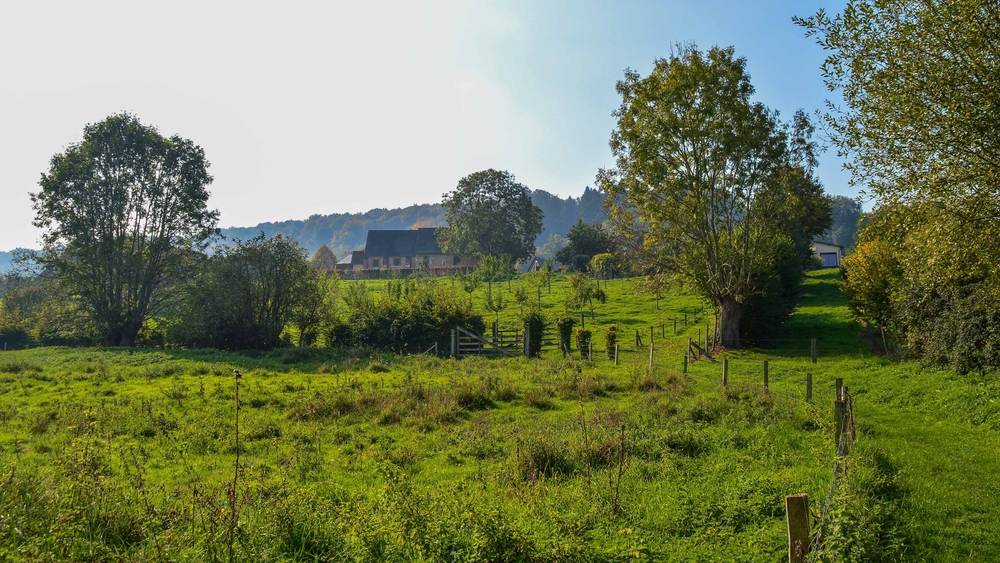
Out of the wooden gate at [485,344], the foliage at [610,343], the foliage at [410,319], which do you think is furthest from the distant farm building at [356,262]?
the foliage at [610,343]

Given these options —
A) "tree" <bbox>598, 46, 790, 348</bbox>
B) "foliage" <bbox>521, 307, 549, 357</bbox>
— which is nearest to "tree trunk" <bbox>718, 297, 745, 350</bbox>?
"tree" <bbox>598, 46, 790, 348</bbox>

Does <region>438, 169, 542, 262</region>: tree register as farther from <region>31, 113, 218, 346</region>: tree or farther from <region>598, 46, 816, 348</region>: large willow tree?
<region>598, 46, 816, 348</region>: large willow tree

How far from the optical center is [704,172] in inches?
1180

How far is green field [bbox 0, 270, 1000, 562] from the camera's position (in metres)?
5.97

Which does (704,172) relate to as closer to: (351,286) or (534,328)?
(534,328)

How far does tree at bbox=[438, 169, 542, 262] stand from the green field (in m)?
56.6

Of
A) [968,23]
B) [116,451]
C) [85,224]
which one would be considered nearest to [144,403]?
[116,451]

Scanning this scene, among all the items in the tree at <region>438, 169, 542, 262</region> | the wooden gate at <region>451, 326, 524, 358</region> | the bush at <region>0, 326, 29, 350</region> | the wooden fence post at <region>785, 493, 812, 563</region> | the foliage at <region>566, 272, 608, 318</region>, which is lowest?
the bush at <region>0, 326, 29, 350</region>

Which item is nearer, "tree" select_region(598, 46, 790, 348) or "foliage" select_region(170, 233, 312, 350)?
"tree" select_region(598, 46, 790, 348)

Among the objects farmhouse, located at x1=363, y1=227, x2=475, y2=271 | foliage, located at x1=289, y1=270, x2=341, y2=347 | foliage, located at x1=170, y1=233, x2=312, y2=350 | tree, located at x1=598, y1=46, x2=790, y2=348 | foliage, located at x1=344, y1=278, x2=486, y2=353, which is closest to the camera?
tree, located at x1=598, y1=46, x2=790, y2=348

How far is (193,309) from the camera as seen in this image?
119ft

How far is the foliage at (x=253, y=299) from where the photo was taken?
3581 centimetres

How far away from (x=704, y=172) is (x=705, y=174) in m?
0.16

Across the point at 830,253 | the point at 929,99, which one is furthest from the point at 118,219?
the point at 830,253
